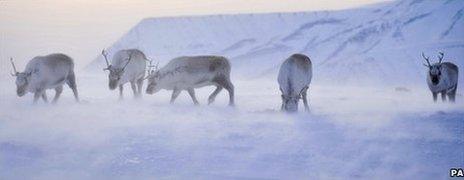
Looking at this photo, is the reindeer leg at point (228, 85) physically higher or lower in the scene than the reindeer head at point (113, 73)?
lower

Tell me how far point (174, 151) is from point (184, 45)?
82 cm

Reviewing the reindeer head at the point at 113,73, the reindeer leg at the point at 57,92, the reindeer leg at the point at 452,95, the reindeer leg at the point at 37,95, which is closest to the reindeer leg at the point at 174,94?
the reindeer head at the point at 113,73

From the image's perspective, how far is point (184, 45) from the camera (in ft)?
13.5

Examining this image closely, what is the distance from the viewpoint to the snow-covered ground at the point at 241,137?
3.43m

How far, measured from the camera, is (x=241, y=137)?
361 cm

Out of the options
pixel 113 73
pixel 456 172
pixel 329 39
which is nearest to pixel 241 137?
pixel 329 39

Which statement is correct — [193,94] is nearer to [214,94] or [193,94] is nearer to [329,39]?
[214,94]

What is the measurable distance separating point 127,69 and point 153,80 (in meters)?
0.19

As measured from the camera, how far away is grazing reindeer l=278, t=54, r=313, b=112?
387cm

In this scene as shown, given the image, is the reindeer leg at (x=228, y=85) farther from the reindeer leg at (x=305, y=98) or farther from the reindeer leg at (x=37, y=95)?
the reindeer leg at (x=37, y=95)

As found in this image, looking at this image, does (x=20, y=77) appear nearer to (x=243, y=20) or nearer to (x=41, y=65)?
(x=41, y=65)

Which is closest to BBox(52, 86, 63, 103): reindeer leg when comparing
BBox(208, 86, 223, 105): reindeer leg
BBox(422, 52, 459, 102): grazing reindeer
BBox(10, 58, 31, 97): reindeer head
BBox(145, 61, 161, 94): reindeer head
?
BBox(10, 58, 31, 97): reindeer head

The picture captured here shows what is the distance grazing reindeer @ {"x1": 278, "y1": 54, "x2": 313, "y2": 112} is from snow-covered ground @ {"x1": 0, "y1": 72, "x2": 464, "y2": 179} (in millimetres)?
56

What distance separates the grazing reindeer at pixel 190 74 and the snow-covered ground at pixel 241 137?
22 cm
